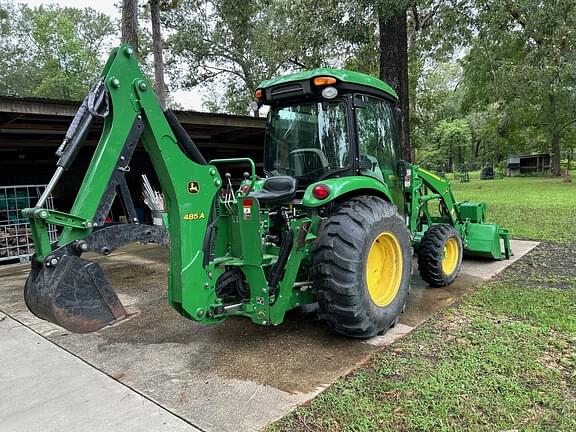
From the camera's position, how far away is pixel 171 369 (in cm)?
312

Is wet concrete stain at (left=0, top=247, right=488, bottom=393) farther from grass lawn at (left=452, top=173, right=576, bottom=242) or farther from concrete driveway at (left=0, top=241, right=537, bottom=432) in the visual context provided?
grass lawn at (left=452, top=173, right=576, bottom=242)

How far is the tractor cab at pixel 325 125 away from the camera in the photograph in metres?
3.64

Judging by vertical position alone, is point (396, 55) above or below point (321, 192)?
above

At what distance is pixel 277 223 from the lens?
12.0ft

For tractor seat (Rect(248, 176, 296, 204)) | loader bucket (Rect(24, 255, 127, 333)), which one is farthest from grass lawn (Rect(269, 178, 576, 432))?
tractor seat (Rect(248, 176, 296, 204))

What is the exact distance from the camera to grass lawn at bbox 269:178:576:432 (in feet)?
7.72

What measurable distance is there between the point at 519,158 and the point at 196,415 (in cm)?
4083

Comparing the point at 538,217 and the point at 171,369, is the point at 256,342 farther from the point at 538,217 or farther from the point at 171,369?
the point at 538,217

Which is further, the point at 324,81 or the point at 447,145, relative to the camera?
the point at 447,145

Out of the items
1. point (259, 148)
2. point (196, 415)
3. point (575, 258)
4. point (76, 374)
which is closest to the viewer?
point (196, 415)

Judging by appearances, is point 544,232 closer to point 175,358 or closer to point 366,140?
point 366,140

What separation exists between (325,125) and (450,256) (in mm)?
2468

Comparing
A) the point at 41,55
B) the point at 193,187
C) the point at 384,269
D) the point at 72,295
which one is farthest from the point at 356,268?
the point at 41,55

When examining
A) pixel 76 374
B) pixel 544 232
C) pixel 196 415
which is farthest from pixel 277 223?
pixel 544 232
